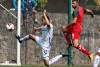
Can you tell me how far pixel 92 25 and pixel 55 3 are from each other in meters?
2.94

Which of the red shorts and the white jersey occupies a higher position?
the white jersey

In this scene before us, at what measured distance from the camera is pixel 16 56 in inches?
755

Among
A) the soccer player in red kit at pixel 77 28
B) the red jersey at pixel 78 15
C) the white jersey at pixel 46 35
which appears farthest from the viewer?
the soccer player in red kit at pixel 77 28

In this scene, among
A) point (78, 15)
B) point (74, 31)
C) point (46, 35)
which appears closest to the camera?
point (46, 35)

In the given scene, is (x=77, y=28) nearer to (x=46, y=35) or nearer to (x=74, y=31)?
(x=74, y=31)

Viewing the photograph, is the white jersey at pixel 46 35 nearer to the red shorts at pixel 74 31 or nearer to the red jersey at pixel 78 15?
the red jersey at pixel 78 15

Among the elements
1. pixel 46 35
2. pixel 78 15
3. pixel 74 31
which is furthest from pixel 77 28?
pixel 46 35

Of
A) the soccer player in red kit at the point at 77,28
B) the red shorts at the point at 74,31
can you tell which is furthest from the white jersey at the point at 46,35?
the red shorts at the point at 74,31

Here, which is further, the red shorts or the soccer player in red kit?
the red shorts

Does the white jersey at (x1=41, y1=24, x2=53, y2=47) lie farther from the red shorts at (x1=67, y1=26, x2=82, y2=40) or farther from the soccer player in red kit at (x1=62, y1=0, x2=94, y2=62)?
the red shorts at (x1=67, y1=26, x2=82, y2=40)

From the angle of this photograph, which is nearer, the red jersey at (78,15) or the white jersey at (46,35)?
the white jersey at (46,35)

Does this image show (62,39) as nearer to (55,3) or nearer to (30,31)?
(30,31)

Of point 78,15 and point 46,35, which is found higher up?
point 78,15

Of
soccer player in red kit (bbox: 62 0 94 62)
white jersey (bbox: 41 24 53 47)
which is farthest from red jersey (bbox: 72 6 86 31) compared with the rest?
white jersey (bbox: 41 24 53 47)
